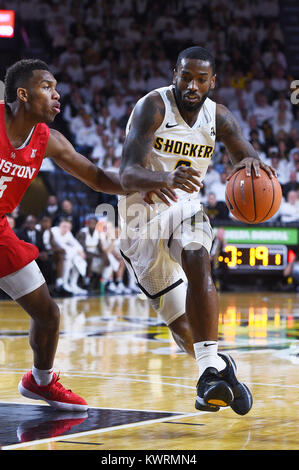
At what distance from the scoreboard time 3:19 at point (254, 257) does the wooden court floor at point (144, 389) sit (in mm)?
4557

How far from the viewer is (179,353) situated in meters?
6.63

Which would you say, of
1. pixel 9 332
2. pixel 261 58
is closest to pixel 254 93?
pixel 261 58

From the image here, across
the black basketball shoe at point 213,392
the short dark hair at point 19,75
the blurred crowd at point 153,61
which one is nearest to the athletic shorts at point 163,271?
the black basketball shoe at point 213,392

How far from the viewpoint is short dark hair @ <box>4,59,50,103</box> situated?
165 inches

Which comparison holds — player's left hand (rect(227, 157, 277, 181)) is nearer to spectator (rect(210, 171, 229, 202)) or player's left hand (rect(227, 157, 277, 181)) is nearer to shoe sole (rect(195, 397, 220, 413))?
shoe sole (rect(195, 397, 220, 413))

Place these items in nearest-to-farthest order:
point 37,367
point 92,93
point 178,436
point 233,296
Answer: point 178,436 < point 37,367 < point 233,296 < point 92,93

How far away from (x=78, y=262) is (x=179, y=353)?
24.7ft

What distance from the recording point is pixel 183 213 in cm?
416

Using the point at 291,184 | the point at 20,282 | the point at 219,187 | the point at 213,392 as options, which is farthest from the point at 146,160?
A: the point at 291,184

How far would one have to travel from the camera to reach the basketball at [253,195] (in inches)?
164

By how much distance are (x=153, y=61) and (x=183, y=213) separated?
47.8ft

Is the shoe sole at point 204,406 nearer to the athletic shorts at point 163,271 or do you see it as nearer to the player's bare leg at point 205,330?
the player's bare leg at point 205,330

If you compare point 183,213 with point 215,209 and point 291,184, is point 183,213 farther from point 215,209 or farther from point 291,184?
point 291,184
